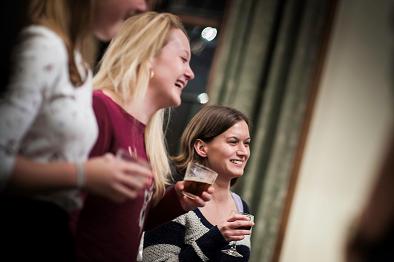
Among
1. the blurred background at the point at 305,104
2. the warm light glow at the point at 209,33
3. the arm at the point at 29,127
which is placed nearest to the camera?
the arm at the point at 29,127

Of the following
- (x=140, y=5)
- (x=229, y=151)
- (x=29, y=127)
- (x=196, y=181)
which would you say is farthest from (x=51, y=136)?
(x=229, y=151)

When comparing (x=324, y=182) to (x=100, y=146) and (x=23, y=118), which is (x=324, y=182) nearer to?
(x=100, y=146)

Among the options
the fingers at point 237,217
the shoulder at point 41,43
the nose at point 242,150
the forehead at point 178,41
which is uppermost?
the forehead at point 178,41

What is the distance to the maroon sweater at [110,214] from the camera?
119 cm

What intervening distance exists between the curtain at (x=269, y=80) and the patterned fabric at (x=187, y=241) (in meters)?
1.55

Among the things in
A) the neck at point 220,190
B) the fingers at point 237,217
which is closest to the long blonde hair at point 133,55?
the fingers at point 237,217

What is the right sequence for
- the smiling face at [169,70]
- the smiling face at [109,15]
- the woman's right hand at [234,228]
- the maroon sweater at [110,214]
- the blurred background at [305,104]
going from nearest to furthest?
1. the smiling face at [109,15]
2. the maroon sweater at [110,214]
3. the smiling face at [169,70]
4. the woman's right hand at [234,228]
5. the blurred background at [305,104]

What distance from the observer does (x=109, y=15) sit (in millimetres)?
1002

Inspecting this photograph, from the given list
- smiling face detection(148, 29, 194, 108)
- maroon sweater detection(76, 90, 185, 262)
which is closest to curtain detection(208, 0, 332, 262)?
smiling face detection(148, 29, 194, 108)

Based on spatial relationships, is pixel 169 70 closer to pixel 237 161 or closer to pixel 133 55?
pixel 133 55

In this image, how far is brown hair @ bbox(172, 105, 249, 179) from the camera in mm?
1865

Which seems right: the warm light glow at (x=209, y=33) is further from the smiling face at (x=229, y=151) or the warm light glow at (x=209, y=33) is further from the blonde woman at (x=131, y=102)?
the blonde woman at (x=131, y=102)

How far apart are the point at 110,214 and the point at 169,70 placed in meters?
0.38

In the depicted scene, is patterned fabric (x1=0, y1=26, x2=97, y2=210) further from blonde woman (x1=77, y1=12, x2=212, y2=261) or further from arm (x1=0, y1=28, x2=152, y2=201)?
blonde woman (x1=77, y1=12, x2=212, y2=261)
